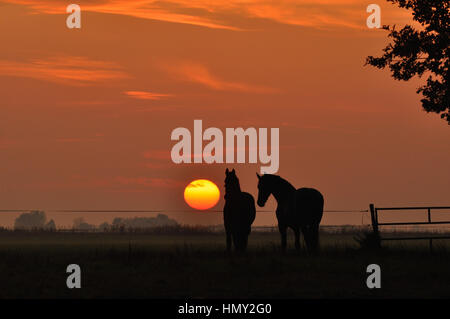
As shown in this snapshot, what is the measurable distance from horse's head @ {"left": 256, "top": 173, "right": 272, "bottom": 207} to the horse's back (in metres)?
1.09

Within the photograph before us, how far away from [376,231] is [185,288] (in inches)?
515

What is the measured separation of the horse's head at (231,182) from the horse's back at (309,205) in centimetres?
233

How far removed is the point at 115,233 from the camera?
2475 inches

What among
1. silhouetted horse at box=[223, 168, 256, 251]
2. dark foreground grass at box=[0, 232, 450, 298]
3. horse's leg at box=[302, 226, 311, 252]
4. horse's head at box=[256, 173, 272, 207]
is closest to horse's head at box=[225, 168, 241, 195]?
silhouetted horse at box=[223, 168, 256, 251]

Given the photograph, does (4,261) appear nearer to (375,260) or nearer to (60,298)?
(60,298)

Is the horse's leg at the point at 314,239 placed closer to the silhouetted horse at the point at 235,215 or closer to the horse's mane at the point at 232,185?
the silhouetted horse at the point at 235,215

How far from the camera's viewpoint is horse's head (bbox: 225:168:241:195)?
28.0 meters

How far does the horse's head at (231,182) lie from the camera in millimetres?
27969

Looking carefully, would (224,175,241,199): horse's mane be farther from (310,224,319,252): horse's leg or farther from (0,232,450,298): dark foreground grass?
(310,224,319,252): horse's leg

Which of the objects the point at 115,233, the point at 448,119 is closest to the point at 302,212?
the point at 448,119

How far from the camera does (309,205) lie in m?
28.9

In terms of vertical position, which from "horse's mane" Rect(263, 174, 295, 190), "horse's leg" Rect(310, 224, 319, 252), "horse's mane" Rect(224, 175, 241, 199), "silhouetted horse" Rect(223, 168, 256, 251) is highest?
"horse's mane" Rect(263, 174, 295, 190)

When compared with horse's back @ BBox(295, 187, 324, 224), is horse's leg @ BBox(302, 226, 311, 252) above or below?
below

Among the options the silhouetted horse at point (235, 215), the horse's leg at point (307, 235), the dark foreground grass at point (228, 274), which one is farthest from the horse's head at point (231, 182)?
the horse's leg at point (307, 235)
